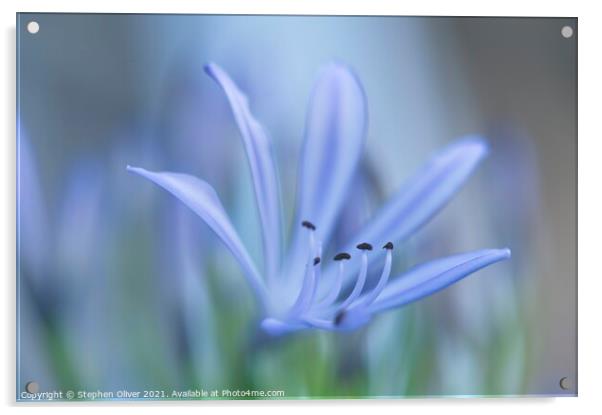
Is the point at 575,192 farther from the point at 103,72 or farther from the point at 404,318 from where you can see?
the point at 103,72

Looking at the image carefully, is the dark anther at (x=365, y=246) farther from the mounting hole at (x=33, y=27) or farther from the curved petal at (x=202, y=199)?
the mounting hole at (x=33, y=27)

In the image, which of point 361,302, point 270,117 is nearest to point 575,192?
point 361,302

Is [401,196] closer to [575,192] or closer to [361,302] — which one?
[361,302]

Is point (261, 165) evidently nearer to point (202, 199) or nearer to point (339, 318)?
point (202, 199)

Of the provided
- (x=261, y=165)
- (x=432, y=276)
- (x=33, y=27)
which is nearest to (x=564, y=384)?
(x=432, y=276)

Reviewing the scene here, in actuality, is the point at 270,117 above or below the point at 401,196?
above

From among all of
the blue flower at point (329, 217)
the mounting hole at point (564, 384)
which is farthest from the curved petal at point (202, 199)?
the mounting hole at point (564, 384)

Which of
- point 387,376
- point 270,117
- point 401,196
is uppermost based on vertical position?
point 270,117
